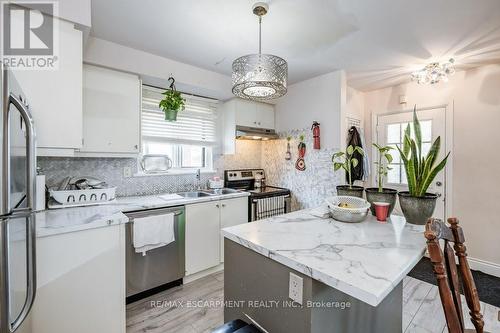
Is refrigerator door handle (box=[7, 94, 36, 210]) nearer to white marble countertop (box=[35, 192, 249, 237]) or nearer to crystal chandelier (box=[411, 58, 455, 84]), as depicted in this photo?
white marble countertop (box=[35, 192, 249, 237])

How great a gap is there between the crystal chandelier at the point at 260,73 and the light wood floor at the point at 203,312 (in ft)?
6.06

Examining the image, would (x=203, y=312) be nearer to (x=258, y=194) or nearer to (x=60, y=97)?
(x=258, y=194)

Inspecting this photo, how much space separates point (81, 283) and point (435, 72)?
3.79m

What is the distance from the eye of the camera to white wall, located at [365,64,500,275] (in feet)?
8.58

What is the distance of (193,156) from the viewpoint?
3240 mm

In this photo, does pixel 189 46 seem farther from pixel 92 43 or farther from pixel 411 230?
pixel 411 230

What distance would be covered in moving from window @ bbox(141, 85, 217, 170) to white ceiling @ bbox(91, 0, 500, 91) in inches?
23.6

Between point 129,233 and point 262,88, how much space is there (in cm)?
167

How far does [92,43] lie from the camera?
2.13 meters

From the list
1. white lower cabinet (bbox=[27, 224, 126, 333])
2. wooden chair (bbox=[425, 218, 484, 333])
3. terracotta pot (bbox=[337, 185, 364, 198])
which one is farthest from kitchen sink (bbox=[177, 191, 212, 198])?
wooden chair (bbox=[425, 218, 484, 333])

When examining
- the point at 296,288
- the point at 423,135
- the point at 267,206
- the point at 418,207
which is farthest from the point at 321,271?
the point at 423,135

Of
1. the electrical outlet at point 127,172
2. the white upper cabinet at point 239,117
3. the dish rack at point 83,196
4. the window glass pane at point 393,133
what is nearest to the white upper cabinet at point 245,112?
the white upper cabinet at point 239,117

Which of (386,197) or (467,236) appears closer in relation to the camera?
(386,197)

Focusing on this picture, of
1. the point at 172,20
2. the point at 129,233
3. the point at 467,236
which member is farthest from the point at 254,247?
the point at 467,236
